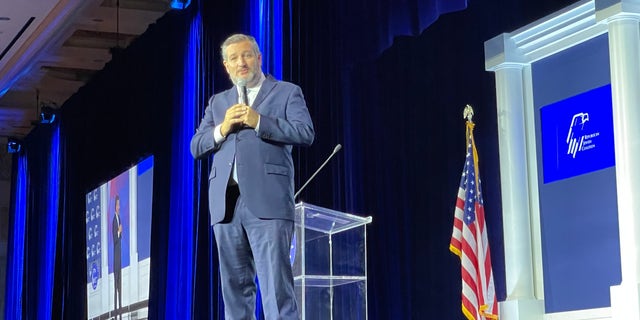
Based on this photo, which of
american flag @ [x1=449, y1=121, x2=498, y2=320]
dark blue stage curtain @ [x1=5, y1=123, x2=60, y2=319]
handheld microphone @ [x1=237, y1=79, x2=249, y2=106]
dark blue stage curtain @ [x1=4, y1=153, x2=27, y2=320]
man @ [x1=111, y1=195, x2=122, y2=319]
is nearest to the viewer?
handheld microphone @ [x1=237, y1=79, x2=249, y2=106]

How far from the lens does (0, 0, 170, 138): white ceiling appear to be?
9.75m

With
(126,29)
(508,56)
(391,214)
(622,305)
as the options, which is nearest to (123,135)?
(126,29)

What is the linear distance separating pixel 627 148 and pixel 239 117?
198 centimetres

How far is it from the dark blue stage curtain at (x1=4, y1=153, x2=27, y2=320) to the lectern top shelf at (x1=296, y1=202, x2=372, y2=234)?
944cm

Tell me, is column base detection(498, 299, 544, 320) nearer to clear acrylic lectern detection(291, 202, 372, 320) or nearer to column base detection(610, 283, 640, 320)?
column base detection(610, 283, 640, 320)

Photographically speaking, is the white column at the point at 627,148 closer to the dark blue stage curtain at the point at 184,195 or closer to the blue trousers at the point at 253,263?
the blue trousers at the point at 253,263

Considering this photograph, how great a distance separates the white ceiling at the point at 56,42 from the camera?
9750 millimetres

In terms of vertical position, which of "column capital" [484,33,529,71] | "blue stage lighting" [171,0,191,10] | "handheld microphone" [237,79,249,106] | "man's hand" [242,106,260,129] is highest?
"blue stage lighting" [171,0,191,10]

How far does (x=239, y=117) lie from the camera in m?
3.41

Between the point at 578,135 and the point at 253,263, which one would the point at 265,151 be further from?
the point at 578,135

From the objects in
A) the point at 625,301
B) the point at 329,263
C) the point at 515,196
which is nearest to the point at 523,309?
the point at 515,196

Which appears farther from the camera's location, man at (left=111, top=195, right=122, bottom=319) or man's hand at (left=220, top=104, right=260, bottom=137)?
man at (left=111, top=195, right=122, bottom=319)

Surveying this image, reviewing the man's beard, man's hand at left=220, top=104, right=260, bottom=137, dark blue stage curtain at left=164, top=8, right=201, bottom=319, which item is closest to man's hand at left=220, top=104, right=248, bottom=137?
man's hand at left=220, top=104, right=260, bottom=137

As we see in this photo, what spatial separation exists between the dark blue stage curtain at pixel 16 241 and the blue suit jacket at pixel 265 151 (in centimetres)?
1024
